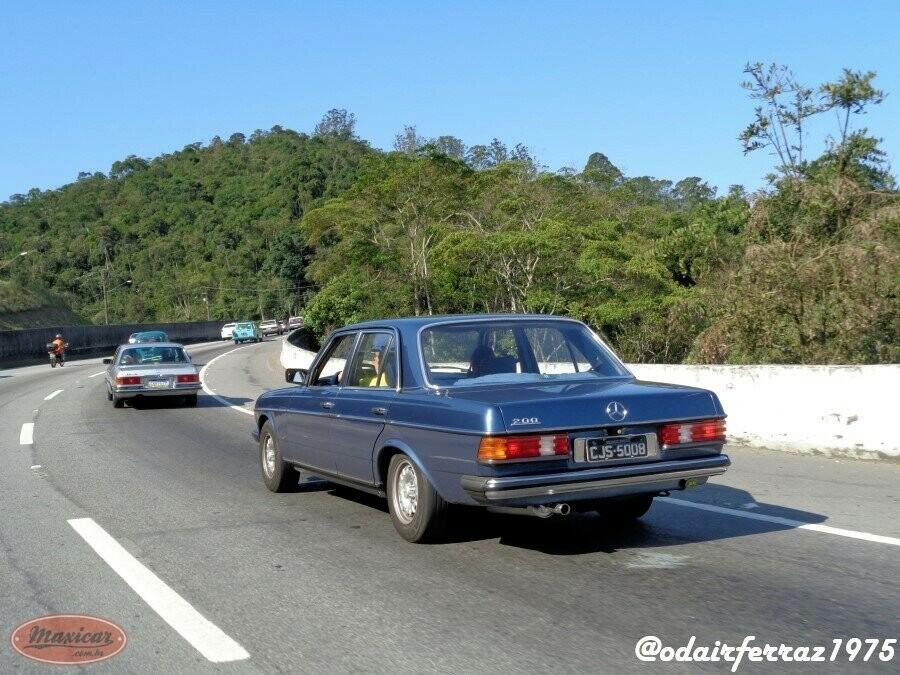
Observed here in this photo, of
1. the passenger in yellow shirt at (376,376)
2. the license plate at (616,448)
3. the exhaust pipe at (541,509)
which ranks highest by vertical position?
the passenger in yellow shirt at (376,376)

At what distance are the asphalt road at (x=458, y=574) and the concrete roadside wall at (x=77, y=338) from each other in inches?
1633

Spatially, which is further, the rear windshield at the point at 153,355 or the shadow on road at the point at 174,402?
the rear windshield at the point at 153,355

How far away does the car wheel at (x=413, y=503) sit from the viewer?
259 inches

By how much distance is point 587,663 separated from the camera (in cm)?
441

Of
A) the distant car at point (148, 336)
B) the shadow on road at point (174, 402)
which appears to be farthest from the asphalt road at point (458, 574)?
the distant car at point (148, 336)

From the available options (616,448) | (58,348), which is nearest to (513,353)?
(616,448)

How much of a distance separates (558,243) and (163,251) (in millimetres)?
99271

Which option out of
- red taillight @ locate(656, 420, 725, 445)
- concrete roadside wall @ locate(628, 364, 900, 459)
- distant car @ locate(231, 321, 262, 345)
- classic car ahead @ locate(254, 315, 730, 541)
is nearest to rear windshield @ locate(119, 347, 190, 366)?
concrete roadside wall @ locate(628, 364, 900, 459)

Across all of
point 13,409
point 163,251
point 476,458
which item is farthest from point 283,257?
point 476,458

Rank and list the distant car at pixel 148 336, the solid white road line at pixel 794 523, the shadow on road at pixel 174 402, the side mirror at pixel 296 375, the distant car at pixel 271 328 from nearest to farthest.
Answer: the solid white road line at pixel 794 523, the side mirror at pixel 296 375, the shadow on road at pixel 174 402, the distant car at pixel 148 336, the distant car at pixel 271 328

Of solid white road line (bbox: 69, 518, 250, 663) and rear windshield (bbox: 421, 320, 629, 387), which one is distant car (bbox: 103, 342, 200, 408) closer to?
solid white road line (bbox: 69, 518, 250, 663)

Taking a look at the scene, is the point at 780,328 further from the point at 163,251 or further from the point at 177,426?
the point at 163,251

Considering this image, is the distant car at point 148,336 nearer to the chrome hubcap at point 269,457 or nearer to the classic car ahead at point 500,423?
the chrome hubcap at point 269,457

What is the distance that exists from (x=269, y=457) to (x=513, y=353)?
10.8ft
